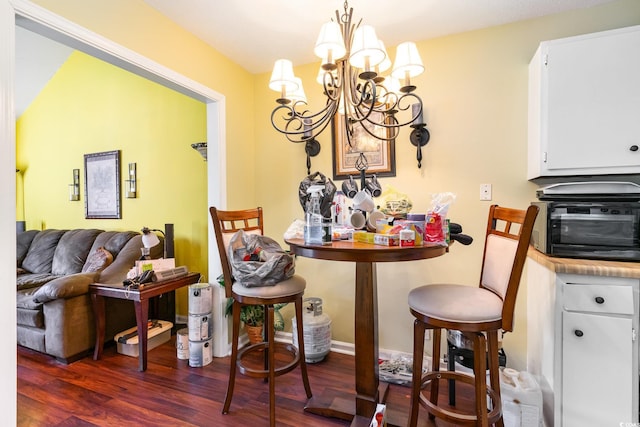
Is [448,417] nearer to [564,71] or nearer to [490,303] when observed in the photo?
[490,303]

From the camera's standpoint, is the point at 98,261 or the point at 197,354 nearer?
the point at 197,354

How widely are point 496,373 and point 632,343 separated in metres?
0.71

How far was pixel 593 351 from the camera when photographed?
141 centimetres

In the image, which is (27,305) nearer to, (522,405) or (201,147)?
(201,147)

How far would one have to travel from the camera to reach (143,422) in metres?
1.64

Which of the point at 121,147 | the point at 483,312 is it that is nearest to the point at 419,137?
the point at 483,312

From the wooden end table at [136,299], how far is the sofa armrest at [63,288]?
0.21 ft

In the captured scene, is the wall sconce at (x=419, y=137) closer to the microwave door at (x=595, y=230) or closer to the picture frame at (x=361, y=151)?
the picture frame at (x=361, y=151)

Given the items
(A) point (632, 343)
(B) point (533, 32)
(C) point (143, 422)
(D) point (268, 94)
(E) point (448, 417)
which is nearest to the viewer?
(E) point (448, 417)

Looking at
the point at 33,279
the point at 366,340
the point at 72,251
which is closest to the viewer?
the point at 366,340

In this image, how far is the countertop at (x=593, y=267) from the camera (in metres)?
1.37

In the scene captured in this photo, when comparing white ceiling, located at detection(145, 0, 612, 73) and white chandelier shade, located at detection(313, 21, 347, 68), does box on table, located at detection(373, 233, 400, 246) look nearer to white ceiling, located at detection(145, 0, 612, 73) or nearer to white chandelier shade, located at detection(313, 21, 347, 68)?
white chandelier shade, located at detection(313, 21, 347, 68)

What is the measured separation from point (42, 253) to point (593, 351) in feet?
15.7

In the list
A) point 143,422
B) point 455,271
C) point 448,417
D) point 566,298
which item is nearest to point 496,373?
point 448,417
